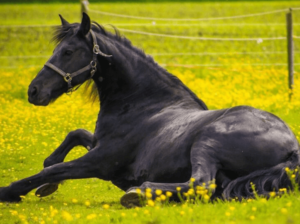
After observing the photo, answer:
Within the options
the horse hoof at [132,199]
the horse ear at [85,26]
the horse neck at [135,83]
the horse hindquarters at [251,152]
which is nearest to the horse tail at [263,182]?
the horse hindquarters at [251,152]

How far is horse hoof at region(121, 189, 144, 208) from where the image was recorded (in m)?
5.46

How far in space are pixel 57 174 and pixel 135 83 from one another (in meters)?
1.37

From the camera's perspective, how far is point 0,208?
21.6 ft

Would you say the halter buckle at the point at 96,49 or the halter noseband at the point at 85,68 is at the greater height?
the halter buckle at the point at 96,49

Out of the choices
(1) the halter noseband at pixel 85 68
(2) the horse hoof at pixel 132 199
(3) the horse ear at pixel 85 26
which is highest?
(3) the horse ear at pixel 85 26

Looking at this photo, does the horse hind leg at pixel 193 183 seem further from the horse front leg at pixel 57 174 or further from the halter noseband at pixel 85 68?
the halter noseband at pixel 85 68

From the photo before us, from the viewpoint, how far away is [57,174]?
675 centimetres

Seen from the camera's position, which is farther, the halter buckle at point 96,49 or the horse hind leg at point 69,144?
the horse hind leg at point 69,144

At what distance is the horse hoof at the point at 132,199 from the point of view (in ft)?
17.9

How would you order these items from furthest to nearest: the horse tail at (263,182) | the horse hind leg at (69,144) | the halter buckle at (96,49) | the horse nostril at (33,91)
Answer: the horse hind leg at (69,144), the halter buckle at (96,49), the horse nostril at (33,91), the horse tail at (263,182)

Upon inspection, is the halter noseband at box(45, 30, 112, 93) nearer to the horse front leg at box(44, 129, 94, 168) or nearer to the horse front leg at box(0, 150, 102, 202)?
the horse front leg at box(0, 150, 102, 202)

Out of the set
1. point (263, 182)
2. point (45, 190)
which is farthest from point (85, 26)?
point (263, 182)

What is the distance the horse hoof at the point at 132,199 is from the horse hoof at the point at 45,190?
180 cm

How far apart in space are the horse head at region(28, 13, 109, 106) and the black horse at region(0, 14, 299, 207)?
1 cm
